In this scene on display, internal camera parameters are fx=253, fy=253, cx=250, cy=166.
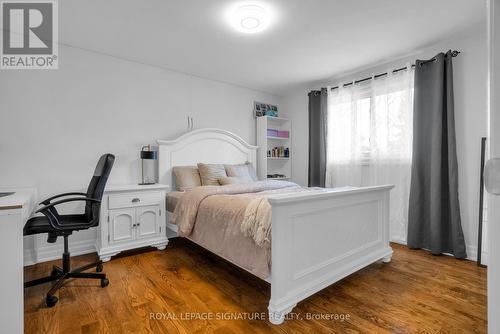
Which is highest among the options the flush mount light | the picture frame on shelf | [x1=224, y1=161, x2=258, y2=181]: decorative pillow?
the flush mount light

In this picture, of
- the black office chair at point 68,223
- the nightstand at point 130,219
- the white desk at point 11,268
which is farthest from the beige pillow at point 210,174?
the white desk at point 11,268

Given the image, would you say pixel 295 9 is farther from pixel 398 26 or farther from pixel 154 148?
pixel 154 148

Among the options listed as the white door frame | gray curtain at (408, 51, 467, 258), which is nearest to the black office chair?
the white door frame

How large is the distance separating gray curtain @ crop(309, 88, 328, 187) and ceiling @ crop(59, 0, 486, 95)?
0.63m

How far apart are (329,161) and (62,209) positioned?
357 centimetres

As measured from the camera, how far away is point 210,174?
3367mm

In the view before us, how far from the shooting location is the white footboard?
161cm

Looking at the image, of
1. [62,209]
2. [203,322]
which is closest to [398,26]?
[203,322]

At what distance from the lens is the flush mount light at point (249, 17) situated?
6.99ft

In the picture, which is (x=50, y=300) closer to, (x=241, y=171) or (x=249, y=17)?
(x=241, y=171)

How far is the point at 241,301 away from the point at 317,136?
9.72 ft

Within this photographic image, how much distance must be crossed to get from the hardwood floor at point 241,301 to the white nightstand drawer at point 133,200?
23.7 inches

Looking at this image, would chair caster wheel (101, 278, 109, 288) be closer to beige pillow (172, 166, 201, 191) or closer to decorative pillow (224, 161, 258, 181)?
beige pillow (172, 166, 201, 191)

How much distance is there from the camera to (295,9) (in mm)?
Answer: 2172
